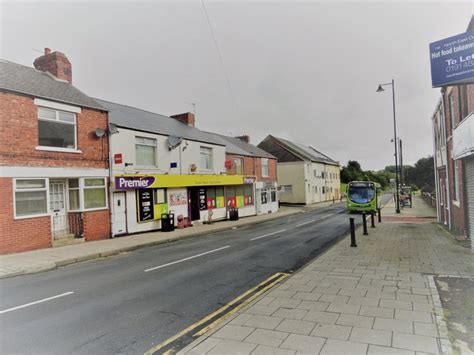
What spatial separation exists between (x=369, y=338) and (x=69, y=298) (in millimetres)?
5641

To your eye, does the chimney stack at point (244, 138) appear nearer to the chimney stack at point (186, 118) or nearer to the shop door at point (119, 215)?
the chimney stack at point (186, 118)

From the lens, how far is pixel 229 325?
4609mm

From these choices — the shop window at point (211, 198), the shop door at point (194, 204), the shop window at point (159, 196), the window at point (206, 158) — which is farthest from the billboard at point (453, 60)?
the shop window at point (211, 198)

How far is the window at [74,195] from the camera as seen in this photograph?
13945 mm

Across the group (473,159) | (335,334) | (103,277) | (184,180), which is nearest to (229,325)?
(335,334)

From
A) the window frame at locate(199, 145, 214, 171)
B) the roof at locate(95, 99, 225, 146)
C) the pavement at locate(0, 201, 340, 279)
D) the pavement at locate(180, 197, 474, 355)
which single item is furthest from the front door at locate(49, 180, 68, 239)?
the pavement at locate(180, 197, 474, 355)

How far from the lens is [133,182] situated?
15836 millimetres

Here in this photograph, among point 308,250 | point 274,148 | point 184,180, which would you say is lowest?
point 308,250

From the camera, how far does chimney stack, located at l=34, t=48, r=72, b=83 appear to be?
15.5m

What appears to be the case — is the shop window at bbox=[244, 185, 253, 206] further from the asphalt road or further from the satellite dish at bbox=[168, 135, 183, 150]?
the asphalt road

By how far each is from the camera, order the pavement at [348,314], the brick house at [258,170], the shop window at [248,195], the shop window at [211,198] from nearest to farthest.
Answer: the pavement at [348,314]
the shop window at [211,198]
the brick house at [258,170]
the shop window at [248,195]

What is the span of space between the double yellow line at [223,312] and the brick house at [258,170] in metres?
18.8

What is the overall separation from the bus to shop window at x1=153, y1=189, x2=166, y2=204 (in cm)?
1743

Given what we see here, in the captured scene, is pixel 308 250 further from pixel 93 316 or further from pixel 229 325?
pixel 93 316
